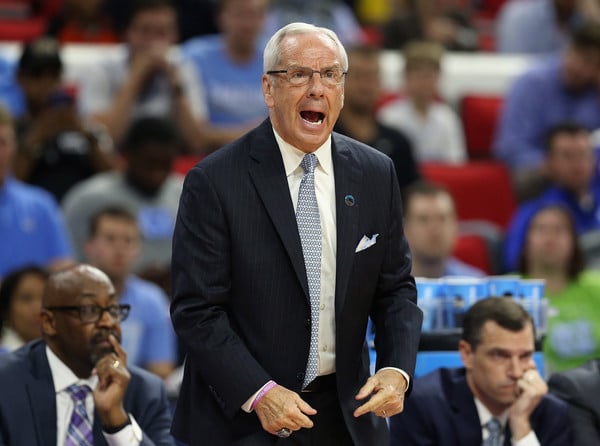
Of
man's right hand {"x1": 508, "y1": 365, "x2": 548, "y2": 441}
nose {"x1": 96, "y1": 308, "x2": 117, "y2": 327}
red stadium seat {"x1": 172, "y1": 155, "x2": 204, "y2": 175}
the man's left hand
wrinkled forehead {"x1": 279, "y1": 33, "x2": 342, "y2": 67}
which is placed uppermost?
wrinkled forehead {"x1": 279, "y1": 33, "x2": 342, "y2": 67}

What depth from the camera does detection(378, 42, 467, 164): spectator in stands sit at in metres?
8.55

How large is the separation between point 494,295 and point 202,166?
79.1 inches

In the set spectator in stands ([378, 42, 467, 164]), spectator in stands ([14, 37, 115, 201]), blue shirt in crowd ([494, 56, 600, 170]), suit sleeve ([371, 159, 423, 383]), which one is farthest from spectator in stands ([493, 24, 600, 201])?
suit sleeve ([371, 159, 423, 383])

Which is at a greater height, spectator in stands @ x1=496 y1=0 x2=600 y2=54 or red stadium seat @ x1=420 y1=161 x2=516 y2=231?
spectator in stands @ x1=496 y1=0 x2=600 y2=54

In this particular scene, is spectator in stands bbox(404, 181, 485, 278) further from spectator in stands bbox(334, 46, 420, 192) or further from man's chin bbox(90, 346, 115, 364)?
man's chin bbox(90, 346, 115, 364)

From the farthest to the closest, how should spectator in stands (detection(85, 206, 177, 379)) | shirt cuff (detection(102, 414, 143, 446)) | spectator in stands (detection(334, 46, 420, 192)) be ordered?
1. spectator in stands (detection(334, 46, 420, 192))
2. spectator in stands (detection(85, 206, 177, 379))
3. shirt cuff (detection(102, 414, 143, 446))

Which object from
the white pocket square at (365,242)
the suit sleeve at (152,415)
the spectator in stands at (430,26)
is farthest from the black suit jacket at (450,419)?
the spectator in stands at (430,26)

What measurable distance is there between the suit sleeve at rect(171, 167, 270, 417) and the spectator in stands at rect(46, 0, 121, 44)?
5.63 meters

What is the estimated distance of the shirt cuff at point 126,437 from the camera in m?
4.07

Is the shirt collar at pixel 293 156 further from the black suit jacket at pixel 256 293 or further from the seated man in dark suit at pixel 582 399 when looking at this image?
the seated man in dark suit at pixel 582 399

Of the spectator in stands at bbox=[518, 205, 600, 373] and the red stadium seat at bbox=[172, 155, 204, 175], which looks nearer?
the spectator in stands at bbox=[518, 205, 600, 373]

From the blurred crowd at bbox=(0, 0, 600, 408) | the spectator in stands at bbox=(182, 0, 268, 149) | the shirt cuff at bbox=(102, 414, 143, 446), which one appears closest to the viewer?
the shirt cuff at bbox=(102, 414, 143, 446)

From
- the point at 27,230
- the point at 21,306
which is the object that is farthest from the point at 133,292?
the point at 21,306

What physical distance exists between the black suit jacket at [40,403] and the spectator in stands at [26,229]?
2547 millimetres
